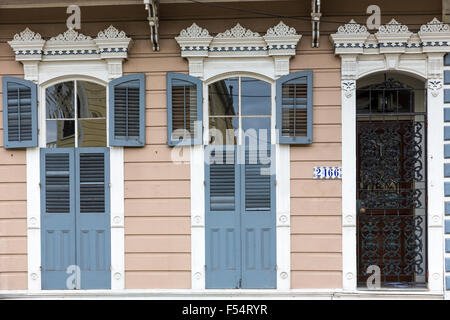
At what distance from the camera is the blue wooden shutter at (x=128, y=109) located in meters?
6.21

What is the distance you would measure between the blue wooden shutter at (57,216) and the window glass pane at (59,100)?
0.54 meters

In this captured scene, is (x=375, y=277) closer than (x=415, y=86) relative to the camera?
Yes

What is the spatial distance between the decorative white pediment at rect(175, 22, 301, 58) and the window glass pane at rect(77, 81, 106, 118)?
1.37m

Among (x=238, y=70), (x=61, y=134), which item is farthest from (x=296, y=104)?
(x=61, y=134)

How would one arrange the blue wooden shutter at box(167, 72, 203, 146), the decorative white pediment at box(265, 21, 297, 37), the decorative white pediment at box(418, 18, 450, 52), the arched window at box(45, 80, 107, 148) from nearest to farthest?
the decorative white pediment at box(418, 18, 450, 52), the decorative white pediment at box(265, 21, 297, 37), the blue wooden shutter at box(167, 72, 203, 146), the arched window at box(45, 80, 107, 148)

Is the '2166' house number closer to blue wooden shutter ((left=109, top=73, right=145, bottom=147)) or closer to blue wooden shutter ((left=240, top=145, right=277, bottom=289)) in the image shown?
blue wooden shutter ((left=240, top=145, right=277, bottom=289))

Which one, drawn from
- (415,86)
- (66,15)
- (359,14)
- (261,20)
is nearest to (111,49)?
Answer: (66,15)

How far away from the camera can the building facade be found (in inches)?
241

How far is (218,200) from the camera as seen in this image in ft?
20.4

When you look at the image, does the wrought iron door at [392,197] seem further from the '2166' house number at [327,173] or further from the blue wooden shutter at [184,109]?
the blue wooden shutter at [184,109]

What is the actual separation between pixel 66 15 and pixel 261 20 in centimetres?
283

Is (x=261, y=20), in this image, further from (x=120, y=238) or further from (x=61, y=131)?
(x=120, y=238)

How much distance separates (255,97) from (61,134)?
290cm

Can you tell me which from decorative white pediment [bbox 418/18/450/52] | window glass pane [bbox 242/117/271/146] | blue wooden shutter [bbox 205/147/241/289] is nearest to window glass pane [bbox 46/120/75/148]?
blue wooden shutter [bbox 205/147/241/289]
